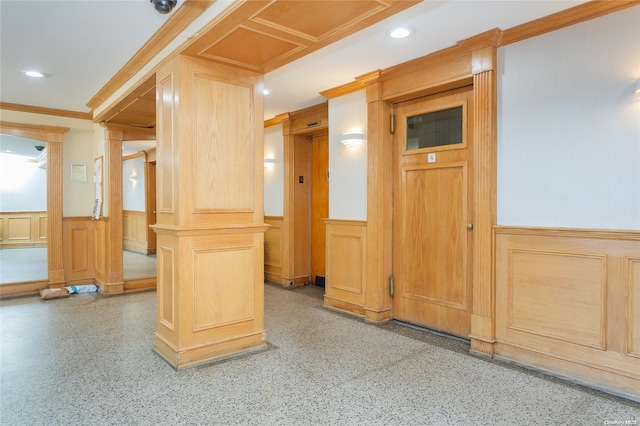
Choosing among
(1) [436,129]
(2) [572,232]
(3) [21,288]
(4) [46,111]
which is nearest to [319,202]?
(1) [436,129]

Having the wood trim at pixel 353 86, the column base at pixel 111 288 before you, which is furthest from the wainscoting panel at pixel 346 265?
the column base at pixel 111 288

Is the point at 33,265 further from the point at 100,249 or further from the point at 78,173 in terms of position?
the point at 78,173

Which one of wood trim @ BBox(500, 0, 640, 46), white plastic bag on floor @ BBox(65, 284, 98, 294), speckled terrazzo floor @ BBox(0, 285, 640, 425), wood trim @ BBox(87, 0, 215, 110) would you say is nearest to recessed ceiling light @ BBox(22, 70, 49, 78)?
wood trim @ BBox(87, 0, 215, 110)

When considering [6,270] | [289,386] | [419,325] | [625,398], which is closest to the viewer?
[625,398]

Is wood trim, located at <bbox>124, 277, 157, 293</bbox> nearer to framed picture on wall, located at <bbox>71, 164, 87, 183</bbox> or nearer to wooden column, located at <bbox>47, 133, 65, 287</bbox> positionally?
wooden column, located at <bbox>47, 133, 65, 287</bbox>

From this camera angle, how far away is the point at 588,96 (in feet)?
8.24

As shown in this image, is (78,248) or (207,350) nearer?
(207,350)

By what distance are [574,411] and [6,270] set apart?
748 cm

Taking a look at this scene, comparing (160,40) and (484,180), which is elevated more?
(160,40)

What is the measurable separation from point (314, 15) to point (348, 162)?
2.12 m

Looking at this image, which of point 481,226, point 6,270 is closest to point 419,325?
point 481,226

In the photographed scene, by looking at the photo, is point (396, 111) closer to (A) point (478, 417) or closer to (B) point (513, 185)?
(B) point (513, 185)

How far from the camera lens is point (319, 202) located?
5.55m

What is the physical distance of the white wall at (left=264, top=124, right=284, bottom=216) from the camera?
5.65 meters
